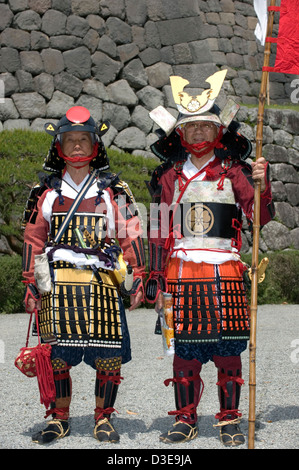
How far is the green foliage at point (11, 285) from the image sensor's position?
823 centimetres

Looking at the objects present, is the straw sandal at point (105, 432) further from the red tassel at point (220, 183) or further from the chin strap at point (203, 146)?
the chin strap at point (203, 146)

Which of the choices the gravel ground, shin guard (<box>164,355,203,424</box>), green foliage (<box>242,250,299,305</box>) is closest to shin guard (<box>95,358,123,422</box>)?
the gravel ground

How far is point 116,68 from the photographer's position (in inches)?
475

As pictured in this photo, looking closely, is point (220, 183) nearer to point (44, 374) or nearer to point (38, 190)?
point (38, 190)

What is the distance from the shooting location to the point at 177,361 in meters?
3.90

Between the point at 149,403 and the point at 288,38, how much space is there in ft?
8.84

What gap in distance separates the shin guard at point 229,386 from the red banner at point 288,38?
1.74 m

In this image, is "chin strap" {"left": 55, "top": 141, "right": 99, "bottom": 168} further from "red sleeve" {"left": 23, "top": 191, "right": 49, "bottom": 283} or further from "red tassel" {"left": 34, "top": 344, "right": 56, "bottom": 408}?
"red tassel" {"left": 34, "top": 344, "right": 56, "bottom": 408}

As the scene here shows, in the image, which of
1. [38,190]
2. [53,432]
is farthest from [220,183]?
[53,432]

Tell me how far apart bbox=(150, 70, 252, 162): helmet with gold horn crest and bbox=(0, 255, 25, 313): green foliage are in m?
4.58

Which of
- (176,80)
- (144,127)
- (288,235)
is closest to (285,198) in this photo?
(288,235)

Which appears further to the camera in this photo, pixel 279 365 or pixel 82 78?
pixel 82 78

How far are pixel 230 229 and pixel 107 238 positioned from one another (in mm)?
756

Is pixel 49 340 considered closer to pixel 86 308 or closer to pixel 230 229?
pixel 86 308
